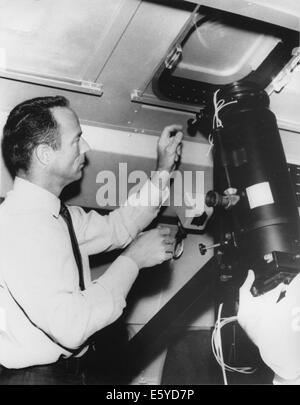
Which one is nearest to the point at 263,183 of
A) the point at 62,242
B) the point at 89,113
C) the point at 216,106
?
the point at 216,106

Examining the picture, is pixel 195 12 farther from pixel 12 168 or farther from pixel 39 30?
pixel 12 168

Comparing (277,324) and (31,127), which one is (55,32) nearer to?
(31,127)

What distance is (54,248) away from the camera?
112 centimetres

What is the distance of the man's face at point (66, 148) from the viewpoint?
136cm

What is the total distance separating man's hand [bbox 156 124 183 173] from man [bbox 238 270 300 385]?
2.14 ft

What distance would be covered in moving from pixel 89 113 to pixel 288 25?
740 millimetres

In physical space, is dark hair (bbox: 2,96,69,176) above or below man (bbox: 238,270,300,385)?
above

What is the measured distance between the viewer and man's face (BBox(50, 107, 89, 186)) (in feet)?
4.47

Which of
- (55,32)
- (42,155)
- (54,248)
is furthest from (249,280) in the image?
(55,32)

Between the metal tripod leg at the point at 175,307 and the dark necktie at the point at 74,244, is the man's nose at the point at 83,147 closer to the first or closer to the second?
the dark necktie at the point at 74,244

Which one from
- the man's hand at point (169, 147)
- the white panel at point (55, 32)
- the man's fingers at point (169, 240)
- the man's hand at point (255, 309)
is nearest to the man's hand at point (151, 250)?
the man's fingers at point (169, 240)

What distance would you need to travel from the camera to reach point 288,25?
102cm

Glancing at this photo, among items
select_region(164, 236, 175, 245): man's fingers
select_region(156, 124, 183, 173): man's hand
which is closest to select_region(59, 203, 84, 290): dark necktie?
select_region(164, 236, 175, 245): man's fingers

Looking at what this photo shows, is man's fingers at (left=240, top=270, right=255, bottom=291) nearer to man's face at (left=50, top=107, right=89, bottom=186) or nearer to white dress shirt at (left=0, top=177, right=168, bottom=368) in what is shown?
white dress shirt at (left=0, top=177, right=168, bottom=368)
